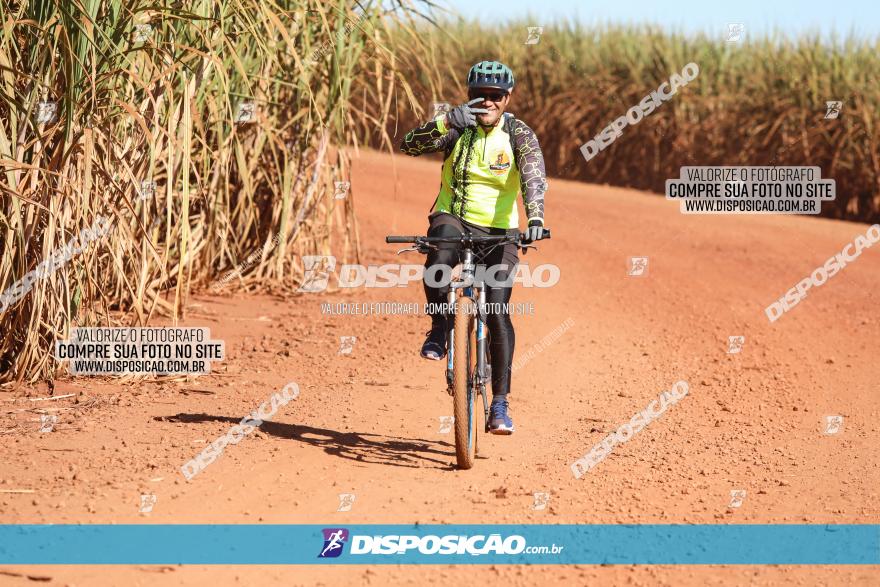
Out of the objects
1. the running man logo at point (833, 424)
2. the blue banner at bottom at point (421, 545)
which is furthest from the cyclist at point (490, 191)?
the running man logo at point (833, 424)

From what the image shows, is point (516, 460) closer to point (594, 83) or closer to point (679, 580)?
point (679, 580)

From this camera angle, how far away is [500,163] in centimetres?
643

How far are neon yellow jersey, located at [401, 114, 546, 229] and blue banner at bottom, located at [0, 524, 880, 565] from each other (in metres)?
1.88

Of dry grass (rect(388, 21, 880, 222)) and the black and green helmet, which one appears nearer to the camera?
the black and green helmet

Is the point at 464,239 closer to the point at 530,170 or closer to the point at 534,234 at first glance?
the point at 534,234

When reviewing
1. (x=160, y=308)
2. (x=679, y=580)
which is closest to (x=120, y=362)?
(x=160, y=308)

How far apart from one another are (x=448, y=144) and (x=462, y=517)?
2.13 meters

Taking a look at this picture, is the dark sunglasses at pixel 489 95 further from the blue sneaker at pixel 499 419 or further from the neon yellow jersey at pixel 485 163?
the blue sneaker at pixel 499 419

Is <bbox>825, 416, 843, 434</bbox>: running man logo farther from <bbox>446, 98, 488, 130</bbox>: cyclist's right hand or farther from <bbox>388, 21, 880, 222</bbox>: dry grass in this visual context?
<bbox>388, 21, 880, 222</bbox>: dry grass

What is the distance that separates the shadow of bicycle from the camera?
6480 mm

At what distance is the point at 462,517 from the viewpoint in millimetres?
5473

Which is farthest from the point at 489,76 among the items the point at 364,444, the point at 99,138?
the point at 99,138

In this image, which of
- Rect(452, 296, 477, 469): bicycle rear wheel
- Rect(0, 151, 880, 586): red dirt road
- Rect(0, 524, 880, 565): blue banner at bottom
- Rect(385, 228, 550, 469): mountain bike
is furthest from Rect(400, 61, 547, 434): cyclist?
Rect(0, 524, 880, 565): blue banner at bottom

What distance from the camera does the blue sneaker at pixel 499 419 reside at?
648 centimetres
